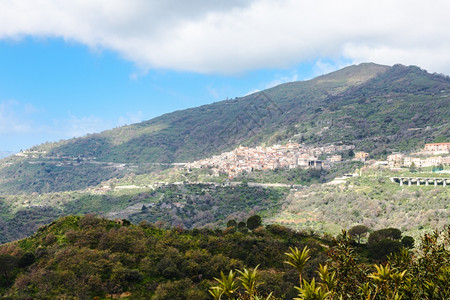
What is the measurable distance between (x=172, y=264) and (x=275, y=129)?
11182 cm

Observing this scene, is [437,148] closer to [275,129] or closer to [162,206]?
[162,206]

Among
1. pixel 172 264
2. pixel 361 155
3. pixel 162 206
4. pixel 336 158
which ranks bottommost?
pixel 162 206

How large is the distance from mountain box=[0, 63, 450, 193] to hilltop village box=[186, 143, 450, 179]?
6219mm

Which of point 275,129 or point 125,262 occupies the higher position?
point 275,129

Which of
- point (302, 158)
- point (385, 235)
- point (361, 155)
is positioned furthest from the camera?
point (302, 158)

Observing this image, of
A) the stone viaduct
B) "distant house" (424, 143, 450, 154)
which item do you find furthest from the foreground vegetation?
"distant house" (424, 143, 450, 154)

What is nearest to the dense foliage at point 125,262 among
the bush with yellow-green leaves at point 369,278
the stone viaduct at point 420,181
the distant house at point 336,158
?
the bush with yellow-green leaves at point 369,278

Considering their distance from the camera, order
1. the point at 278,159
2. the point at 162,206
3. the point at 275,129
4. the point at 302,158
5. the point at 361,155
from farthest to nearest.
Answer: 1. the point at 275,129
2. the point at 278,159
3. the point at 302,158
4. the point at 361,155
5. the point at 162,206

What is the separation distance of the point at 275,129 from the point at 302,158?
48016 millimetres

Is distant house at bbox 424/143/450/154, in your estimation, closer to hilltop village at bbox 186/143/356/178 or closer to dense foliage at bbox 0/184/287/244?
hilltop village at bbox 186/143/356/178

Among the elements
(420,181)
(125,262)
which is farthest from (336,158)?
(125,262)

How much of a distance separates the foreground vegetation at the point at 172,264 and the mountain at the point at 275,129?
58700 mm

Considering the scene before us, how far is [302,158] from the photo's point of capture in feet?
274

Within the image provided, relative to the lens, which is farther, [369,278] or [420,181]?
[420,181]
